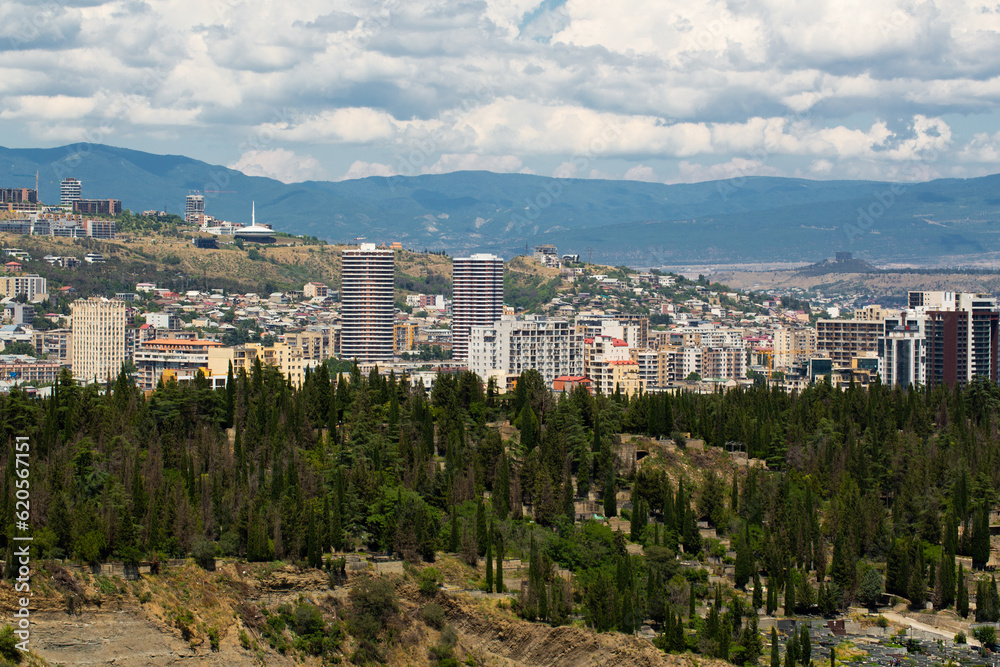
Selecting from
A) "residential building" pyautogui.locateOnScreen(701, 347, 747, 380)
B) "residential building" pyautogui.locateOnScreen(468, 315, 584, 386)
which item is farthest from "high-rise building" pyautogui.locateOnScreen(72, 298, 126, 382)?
"residential building" pyautogui.locateOnScreen(701, 347, 747, 380)

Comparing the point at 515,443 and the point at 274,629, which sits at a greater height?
the point at 515,443

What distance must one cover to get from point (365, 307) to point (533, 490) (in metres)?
122

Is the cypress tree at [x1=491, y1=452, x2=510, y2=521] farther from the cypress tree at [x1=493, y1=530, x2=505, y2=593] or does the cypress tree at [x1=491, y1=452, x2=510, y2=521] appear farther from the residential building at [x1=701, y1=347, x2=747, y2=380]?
the residential building at [x1=701, y1=347, x2=747, y2=380]

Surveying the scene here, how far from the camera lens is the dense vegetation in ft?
192

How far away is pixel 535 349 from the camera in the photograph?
145375mm

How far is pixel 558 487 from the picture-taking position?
6975 cm

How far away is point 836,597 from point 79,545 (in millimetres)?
32068

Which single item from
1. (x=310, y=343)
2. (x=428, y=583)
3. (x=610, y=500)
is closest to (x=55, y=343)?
(x=310, y=343)

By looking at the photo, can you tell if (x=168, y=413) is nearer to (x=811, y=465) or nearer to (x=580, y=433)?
(x=580, y=433)

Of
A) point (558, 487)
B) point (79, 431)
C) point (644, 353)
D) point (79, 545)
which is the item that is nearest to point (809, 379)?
point (644, 353)

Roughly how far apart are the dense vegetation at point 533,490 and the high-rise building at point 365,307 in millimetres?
99686

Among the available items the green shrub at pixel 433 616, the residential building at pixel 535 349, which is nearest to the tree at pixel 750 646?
the green shrub at pixel 433 616

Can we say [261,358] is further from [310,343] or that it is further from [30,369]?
[310,343]

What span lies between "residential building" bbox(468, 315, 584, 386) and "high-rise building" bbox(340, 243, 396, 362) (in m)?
43.6
